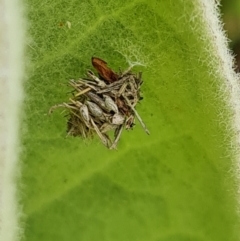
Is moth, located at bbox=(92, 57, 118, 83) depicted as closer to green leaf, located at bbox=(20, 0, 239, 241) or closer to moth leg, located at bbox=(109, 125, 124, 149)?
green leaf, located at bbox=(20, 0, 239, 241)

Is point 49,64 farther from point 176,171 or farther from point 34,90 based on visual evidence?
point 176,171

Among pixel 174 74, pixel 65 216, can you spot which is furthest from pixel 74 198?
pixel 174 74

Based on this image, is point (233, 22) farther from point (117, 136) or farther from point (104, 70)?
point (117, 136)

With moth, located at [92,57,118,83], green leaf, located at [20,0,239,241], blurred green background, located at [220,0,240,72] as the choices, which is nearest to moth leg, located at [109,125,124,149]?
green leaf, located at [20,0,239,241]

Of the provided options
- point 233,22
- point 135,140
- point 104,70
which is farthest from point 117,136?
point 233,22

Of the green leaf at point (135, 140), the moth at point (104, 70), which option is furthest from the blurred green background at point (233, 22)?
the moth at point (104, 70)
